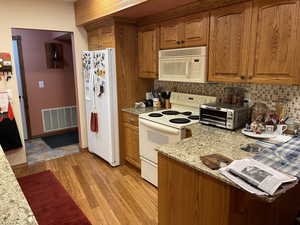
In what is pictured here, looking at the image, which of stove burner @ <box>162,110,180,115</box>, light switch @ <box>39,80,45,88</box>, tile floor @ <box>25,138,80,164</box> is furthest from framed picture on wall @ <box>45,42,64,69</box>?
stove burner @ <box>162,110,180,115</box>

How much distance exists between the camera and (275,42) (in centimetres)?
175

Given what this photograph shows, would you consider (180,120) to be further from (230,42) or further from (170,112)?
(230,42)

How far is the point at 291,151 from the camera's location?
157 cm

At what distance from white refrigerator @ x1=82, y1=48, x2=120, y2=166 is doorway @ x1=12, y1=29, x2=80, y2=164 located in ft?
3.18

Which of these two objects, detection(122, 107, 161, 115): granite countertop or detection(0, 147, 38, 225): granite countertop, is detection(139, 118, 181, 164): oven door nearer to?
detection(122, 107, 161, 115): granite countertop

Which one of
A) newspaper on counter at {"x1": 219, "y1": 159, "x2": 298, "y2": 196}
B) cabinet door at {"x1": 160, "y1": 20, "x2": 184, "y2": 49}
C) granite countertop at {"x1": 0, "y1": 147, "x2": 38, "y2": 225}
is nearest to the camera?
granite countertop at {"x1": 0, "y1": 147, "x2": 38, "y2": 225}

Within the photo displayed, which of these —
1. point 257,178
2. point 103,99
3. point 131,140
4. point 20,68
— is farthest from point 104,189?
point 20,68

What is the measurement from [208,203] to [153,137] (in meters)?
1.25

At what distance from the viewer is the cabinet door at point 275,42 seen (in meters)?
1.66

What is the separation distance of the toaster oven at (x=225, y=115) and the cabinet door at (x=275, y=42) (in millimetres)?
355

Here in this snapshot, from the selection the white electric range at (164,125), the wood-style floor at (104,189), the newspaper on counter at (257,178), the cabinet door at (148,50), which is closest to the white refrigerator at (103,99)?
the wood-style floor at (104,189)

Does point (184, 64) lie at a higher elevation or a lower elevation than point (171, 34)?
lower

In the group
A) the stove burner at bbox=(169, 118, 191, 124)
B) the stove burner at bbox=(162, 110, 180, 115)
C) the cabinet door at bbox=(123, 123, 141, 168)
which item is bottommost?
the cabinet door at bbox=(123, 123, 141, 168)

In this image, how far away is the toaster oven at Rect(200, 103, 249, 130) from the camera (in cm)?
206
